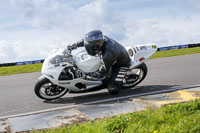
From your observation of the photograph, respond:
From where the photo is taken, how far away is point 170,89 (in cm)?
750

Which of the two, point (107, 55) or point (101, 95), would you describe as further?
point (101, 95)

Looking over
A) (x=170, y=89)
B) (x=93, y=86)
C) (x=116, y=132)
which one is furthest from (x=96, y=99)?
(x=116, y=132)

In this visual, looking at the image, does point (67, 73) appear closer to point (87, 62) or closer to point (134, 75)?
point (87, 62)

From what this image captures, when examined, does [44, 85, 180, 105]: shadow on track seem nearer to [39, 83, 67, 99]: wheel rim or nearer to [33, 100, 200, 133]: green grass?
[39, 83, 67, 99]: wheel rim

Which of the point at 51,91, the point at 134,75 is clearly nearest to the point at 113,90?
the point at 134,75

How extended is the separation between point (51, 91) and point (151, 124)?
3452 millimetres

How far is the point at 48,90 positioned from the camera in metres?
7.04

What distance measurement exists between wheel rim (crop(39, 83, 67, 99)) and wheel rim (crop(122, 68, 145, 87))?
172cm

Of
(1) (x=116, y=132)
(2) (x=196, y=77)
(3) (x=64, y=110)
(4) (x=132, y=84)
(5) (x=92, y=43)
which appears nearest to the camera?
(1) (x=116, y=132)

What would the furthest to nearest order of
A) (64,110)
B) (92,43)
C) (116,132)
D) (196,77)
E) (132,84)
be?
1. (196,77)
2. (132,84)
3. (92,43)
4. (64,110)
5. (116,132)

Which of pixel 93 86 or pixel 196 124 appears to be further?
pixel 93 86

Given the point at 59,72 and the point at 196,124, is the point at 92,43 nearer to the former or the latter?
the point at 59,72

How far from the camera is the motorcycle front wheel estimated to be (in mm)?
6767

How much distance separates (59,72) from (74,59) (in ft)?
1.59
